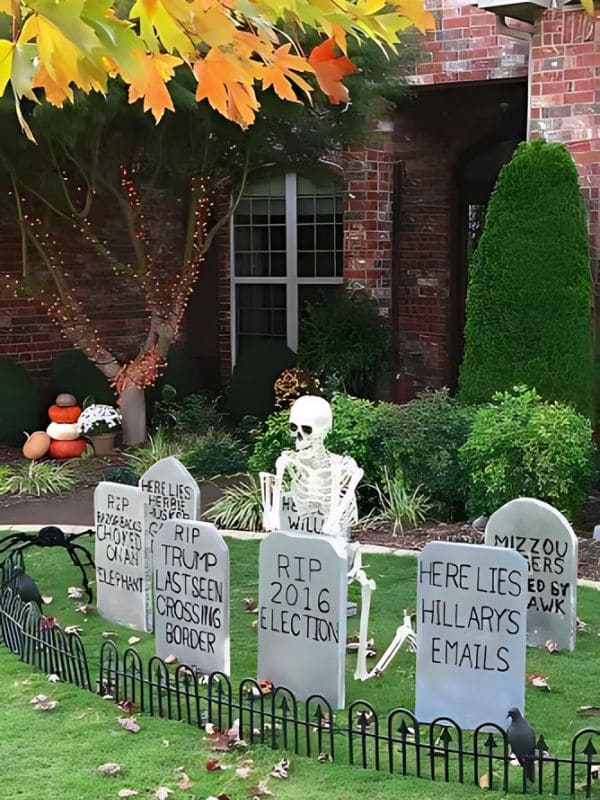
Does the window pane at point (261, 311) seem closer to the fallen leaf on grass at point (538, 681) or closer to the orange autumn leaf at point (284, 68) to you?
the fallen leaf on grass at point (538, 681)

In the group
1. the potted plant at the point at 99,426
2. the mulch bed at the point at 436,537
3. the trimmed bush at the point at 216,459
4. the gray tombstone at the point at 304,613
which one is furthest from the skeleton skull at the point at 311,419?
the potted plant at the point at 99,426

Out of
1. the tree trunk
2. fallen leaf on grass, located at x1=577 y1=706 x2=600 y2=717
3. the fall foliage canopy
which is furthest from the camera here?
the tree trunk

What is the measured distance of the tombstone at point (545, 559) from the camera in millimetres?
5398

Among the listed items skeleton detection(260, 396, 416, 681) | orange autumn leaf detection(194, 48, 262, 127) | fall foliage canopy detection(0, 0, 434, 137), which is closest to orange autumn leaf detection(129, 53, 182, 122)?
fall foliage canopy detection(0, 0, 434, 137)

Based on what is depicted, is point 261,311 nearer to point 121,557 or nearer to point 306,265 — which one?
point 306,265

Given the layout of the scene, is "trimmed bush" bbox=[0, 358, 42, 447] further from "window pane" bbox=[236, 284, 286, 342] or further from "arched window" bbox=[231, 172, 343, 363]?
"window pane" bbox=[236, 284, 286, 342]

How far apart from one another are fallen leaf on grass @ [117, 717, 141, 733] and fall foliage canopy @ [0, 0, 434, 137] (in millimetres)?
2368

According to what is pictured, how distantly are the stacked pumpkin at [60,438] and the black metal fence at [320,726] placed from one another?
5836 millimetres

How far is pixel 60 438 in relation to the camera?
11.4 metres

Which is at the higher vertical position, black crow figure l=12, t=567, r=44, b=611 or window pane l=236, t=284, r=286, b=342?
window pane l=236, t=284, r=286, b=342

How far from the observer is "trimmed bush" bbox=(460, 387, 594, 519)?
7.51 meters

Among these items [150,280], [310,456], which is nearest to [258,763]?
[310,456]

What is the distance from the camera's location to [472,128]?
479 inches

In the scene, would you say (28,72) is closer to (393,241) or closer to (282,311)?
(393,241)
